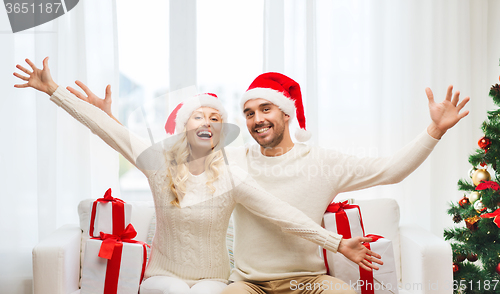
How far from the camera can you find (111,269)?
67.7 inches

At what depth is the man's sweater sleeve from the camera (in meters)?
1.76

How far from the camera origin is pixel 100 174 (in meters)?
2.60

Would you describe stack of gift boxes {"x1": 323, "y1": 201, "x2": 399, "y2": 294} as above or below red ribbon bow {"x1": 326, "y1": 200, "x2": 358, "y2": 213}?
below

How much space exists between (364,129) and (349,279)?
1232 mm

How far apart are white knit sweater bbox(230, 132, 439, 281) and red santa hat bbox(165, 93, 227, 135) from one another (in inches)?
12.5

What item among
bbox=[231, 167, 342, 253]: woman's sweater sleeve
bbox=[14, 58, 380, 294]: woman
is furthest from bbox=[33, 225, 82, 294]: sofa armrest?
bbox=[231, 167, 342, 253]: woman's sweater sleeve

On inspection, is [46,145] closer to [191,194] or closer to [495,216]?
[191,194]

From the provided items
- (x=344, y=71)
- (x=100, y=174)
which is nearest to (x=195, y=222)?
(x=100, y=174)

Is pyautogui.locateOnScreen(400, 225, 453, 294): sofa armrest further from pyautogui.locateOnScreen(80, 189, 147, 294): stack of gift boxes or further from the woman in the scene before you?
pyautogui.locateOnScreen(80, 189, 147, 294): stack of gift boxes

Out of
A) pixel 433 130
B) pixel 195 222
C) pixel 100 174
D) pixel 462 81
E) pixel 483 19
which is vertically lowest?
pixel 195 222

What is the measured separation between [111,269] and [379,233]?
1382 mm

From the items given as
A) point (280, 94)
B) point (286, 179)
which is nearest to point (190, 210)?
point (286, 179)

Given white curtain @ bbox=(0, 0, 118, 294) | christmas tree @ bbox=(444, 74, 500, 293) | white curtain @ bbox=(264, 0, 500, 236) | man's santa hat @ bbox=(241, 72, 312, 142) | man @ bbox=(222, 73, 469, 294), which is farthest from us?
white curtain @ bbox=(264, 0, 500, 236)

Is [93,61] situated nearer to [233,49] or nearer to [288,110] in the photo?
[233,49]
